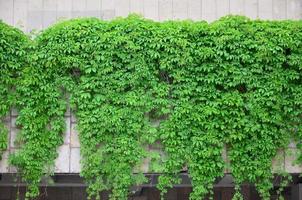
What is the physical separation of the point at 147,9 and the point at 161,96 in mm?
1726

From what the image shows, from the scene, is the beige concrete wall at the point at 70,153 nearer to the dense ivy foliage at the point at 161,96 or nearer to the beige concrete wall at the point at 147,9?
the dense ivy foliage at the point at 161,96

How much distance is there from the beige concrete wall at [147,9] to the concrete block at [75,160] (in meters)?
2.08

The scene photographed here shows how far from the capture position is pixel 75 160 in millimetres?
5941

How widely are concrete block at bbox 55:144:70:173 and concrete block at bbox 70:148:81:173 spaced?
5cm

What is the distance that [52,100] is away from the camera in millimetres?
5840

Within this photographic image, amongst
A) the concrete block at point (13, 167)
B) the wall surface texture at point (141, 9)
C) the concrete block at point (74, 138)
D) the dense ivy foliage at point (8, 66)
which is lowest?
the concrete block at point (13, 167)

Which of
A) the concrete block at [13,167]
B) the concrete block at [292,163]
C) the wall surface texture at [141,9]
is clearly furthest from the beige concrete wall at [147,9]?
the concrete block at [292,163]

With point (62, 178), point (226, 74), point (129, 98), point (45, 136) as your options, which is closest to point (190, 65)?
point (226, 74)

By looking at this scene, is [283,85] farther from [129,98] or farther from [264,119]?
[129,98]

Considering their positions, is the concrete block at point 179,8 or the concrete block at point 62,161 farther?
the concrete block at point 179,8

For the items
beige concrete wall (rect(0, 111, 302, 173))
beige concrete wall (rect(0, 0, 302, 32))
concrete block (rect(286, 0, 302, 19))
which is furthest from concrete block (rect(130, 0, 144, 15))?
Answer: concrete block (rect(286, 0, 302, 19))

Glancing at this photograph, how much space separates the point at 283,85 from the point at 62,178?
16.1 ft

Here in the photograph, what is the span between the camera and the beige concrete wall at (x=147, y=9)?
6918 mm

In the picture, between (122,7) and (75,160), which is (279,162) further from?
(122,7)
